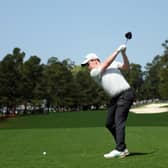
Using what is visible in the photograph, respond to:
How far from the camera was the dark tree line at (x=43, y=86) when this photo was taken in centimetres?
5722

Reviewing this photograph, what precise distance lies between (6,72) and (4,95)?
3.00m

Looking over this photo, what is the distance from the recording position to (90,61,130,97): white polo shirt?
23.8 ft

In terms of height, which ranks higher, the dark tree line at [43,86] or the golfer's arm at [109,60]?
the dark tree line at [43,86]

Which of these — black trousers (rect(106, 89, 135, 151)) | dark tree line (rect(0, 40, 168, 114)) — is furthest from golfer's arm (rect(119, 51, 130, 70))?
dark tree line (rect(0, 40, 168, 114))

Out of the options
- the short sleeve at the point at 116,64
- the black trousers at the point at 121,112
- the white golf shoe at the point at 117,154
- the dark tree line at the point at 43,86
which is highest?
the dark tree line at the point at 43,86

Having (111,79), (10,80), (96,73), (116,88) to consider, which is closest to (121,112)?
(116,88)

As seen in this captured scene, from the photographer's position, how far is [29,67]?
202ft

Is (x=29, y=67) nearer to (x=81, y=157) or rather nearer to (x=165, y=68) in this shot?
(x=165, y=68)

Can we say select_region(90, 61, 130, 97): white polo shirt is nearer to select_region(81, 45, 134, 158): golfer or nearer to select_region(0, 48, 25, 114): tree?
select_region(81, 45, 134, 158): golfer

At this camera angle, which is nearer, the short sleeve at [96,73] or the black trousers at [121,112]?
the short sleeve at [96,73]

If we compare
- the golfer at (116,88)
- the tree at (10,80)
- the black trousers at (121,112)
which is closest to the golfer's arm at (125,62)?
the golfer at (116,88)

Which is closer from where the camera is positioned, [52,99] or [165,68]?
[165,68]

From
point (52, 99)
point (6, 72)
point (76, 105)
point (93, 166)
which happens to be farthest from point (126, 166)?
point (76, 105)

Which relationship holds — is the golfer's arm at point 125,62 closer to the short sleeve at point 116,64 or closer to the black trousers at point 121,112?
the short sleeve at point 116,64
